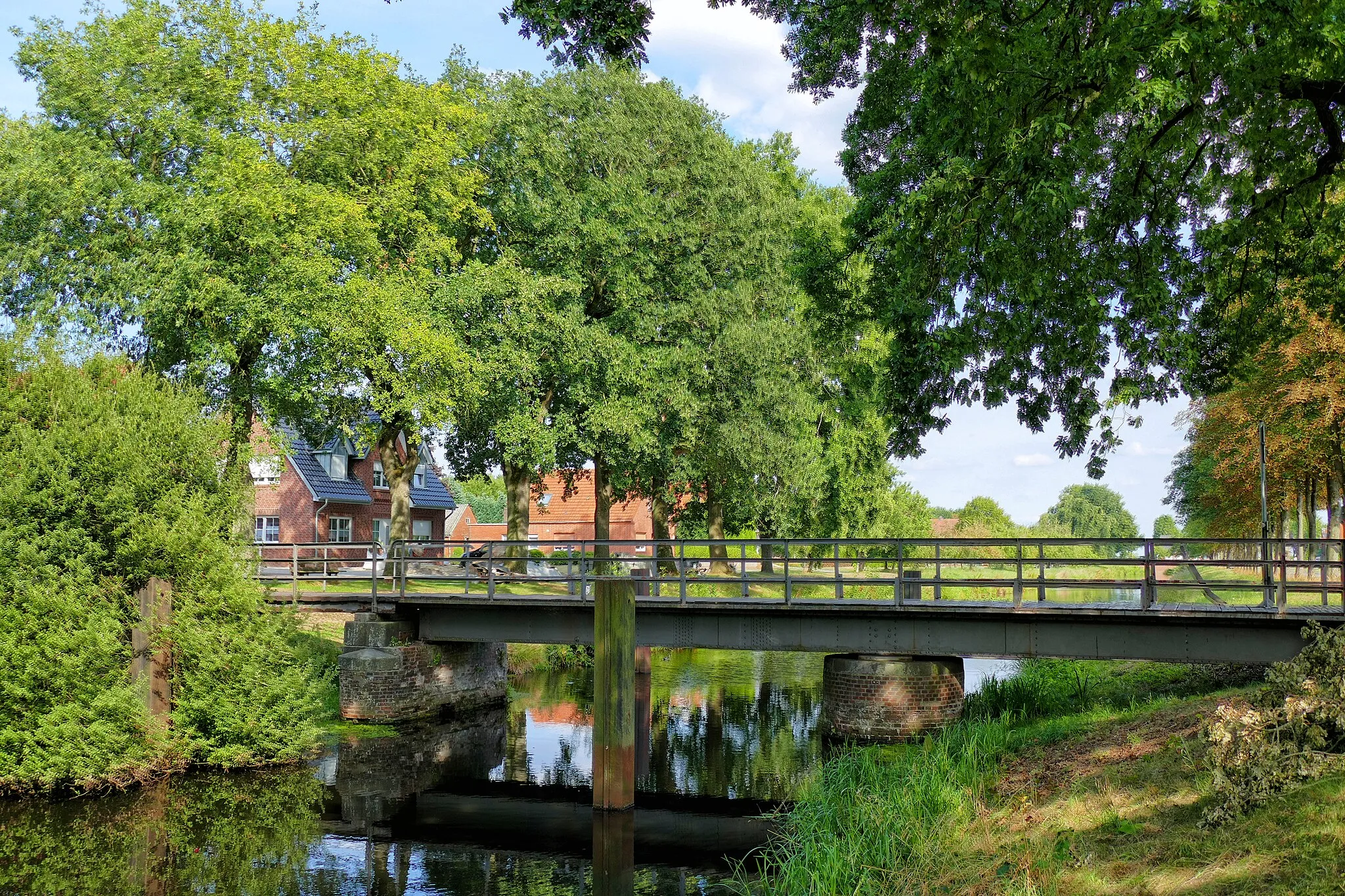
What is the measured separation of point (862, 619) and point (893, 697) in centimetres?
166

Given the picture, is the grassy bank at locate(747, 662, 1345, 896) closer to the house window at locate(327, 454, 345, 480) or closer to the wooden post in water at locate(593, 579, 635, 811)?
the wooden post in water at locate(593, 579, 635, 811)

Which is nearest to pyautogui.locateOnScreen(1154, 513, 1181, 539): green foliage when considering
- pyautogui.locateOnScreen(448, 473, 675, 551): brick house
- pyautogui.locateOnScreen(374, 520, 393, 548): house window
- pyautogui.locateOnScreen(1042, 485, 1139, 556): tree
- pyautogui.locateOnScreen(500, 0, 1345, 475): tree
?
pyautogui.locateOnScreen(1042, 485, 1139, 556): tree

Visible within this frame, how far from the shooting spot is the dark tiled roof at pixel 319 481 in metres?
44.7

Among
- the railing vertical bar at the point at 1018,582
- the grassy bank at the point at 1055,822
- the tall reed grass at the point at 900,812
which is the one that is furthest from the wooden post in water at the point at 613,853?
the railing vertical bar at the point at 1018,582

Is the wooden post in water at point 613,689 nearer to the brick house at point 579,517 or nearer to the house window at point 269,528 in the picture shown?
the house window at point 269,528

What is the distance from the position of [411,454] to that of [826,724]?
1643cm

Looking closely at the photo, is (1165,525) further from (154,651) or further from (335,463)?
(154,651)

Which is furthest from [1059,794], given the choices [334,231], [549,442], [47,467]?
[334,231]

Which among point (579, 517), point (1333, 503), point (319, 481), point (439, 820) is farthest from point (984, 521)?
point (439, 820)

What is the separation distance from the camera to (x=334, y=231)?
1099 inches

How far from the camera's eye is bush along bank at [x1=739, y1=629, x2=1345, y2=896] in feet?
25.6

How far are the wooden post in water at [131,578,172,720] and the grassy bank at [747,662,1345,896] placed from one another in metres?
10.8

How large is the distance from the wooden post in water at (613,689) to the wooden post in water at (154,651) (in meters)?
7.74

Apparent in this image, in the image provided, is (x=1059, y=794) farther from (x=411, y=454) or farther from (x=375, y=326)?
(x=411, y=454)
